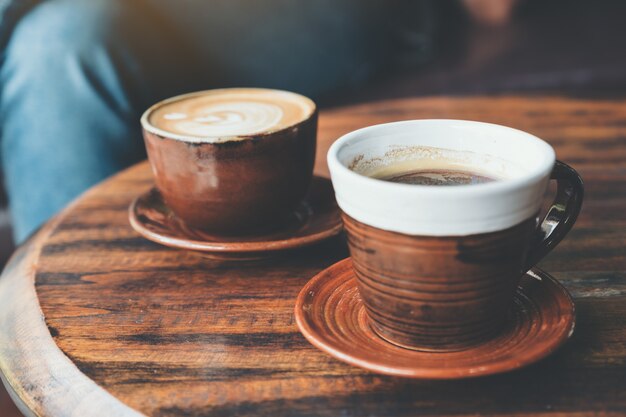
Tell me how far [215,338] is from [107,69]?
0.92 metres

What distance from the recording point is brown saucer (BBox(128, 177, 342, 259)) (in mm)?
548

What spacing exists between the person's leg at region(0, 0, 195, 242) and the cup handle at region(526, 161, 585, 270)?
0.94 meters

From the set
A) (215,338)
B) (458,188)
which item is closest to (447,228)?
(458,188)

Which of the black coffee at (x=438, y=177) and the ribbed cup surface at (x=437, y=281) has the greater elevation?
the black coffee at (x=438, y=177)

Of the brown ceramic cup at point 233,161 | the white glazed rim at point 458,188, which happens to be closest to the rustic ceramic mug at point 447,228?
the white glazed rim at point 458,188

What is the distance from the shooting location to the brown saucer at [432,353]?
0.38 metres

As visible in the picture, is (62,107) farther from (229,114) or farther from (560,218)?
(560,218)

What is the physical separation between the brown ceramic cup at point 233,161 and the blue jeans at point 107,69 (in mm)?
657

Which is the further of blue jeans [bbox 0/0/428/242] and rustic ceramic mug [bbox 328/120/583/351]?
blue jeans [bbox 0/0/428/242]

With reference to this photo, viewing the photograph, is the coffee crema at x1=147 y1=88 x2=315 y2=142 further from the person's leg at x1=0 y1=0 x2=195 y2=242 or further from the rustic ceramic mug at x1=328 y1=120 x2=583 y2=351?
the person's leg at x1=0 y1=0 x2=195 y2=242

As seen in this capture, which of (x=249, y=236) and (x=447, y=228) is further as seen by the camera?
(x=249, y=236)

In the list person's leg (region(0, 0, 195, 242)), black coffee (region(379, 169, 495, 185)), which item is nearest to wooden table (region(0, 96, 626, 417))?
black coffee (region(379, 169, 495, 185))

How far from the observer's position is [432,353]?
0.41 meters

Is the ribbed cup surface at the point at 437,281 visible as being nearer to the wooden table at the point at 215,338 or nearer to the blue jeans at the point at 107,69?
the wooden table at the point at 215,338
